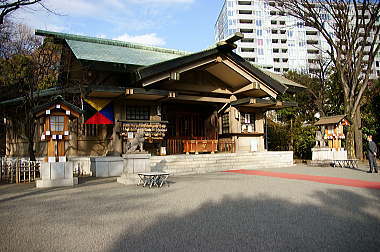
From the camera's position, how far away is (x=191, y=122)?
17766 mm

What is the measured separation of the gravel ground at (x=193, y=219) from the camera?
3.87 metres

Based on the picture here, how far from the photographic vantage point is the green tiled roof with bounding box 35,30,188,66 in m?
12.4

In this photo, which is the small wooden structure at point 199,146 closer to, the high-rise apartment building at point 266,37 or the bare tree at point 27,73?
the bare tree at point 27,73

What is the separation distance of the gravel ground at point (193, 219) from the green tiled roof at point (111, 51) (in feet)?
21.6

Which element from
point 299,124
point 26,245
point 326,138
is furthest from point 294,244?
point 299,124

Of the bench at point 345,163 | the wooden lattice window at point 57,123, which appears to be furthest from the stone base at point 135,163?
the bench at point 345,163

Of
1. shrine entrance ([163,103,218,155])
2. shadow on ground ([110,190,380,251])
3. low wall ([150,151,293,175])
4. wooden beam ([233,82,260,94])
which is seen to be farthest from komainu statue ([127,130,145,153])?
wooden beam ([233,82,260,94])

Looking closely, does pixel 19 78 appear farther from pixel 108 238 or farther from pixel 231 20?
pixel 231 20

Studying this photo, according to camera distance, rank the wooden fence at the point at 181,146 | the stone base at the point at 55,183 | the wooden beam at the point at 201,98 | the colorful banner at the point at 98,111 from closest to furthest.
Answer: the stone base at the point at 55,183
the colorful banner at the point at 98,111
the wooden beam at the point at 201,98
the wooden fence at the point at 181,146

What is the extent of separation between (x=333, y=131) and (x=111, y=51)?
12.9 metres

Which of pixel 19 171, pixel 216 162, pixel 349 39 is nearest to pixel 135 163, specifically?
pixel 19 171

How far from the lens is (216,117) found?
1767 centimetres

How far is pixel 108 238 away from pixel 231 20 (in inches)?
2725

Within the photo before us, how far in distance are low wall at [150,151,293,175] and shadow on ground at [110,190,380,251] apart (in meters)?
6.50
